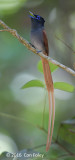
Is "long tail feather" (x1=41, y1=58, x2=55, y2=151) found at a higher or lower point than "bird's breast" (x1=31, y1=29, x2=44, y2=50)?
lower

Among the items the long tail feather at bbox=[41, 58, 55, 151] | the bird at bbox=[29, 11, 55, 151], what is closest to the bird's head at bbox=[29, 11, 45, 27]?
the bird at bbox=[29, 11, 55, 151]

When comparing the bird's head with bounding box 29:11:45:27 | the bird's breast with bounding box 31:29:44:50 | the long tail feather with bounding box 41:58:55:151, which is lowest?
the long tail feather with bounding box 41:58:55:151

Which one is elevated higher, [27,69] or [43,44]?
[43,44]

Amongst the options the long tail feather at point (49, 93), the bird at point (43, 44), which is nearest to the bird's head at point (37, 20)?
the bird at point (43, 44)

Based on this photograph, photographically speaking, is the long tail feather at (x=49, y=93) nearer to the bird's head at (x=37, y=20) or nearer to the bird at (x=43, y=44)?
the bird at (x=43, y=44)

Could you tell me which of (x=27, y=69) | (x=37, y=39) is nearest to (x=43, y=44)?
(x=37, y=39)

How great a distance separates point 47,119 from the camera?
1.05m

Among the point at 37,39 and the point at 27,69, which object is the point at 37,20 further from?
the point at 27,69

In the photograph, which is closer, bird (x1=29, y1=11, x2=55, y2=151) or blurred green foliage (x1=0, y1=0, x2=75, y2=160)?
bird (x1=29, y1=11, x2=55, y2=151)

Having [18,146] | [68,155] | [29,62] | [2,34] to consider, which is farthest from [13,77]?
[68,155]

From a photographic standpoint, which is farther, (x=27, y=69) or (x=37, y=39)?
(x=27, y=69)

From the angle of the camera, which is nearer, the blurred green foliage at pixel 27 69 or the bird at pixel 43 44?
the bird at pixel 43 44

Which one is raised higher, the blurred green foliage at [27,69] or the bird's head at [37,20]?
the bird's head at [37,20]

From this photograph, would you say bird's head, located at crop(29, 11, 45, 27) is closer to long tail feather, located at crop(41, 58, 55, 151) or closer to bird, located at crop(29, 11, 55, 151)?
bird, located at crop(29, 11, 55, 151)
